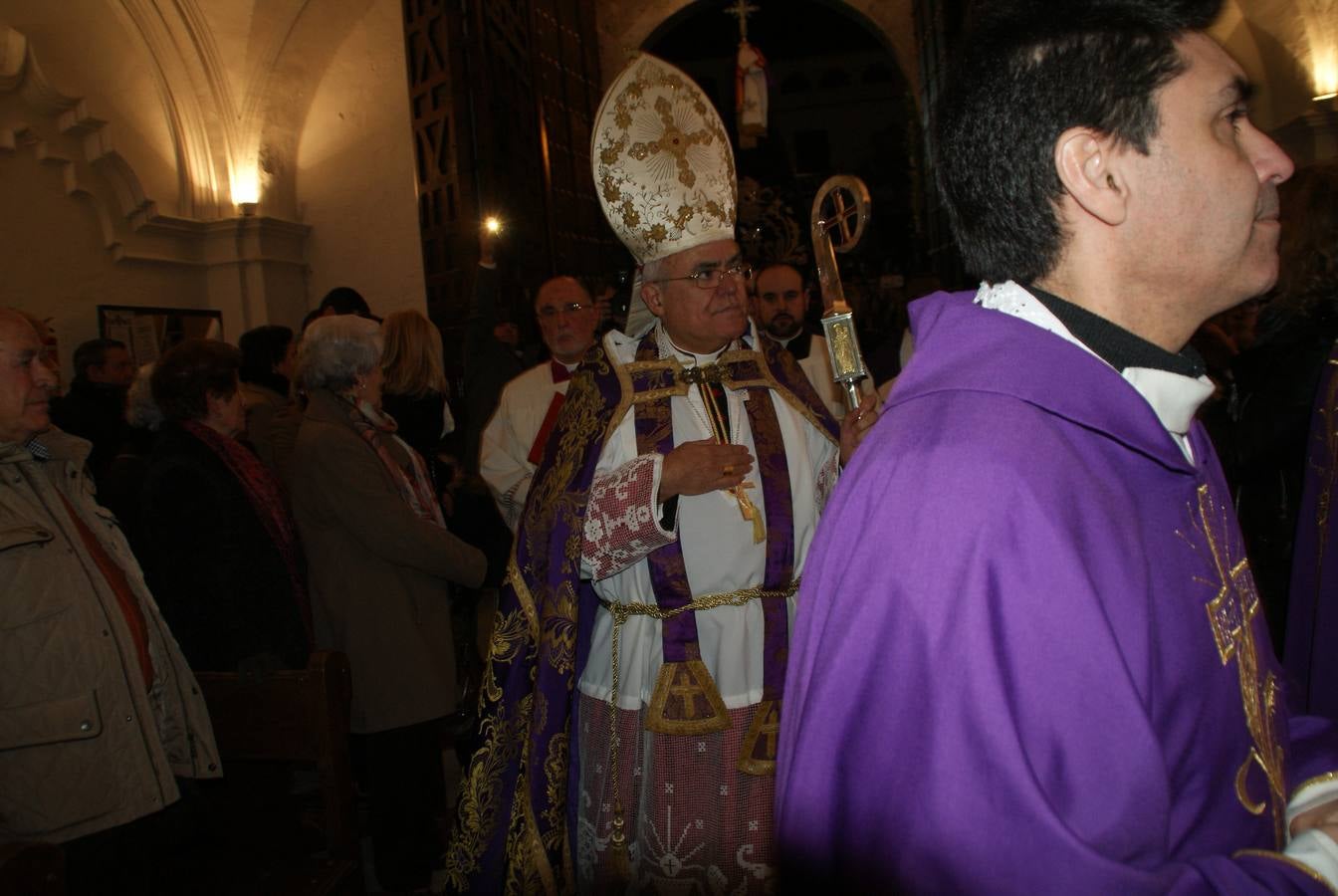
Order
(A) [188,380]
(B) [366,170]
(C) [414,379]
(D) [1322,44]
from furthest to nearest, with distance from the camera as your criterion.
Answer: (B) [366,170] → (D) [1322,44] → (C) [414,379] → (A) [188,380]

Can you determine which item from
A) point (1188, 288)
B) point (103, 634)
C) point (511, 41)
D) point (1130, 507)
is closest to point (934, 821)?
point (1130, 507)

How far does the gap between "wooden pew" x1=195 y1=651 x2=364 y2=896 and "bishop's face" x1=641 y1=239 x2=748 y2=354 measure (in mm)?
1274

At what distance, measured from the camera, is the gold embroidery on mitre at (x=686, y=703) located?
2402mm

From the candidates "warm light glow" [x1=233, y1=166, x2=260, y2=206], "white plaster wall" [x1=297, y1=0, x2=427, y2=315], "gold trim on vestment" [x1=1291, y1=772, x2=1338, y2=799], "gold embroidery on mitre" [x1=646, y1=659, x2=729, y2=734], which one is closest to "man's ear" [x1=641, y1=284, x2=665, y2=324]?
"gold embroidery on mitre" [x1=646, y1=659, x2=729, y2=734]

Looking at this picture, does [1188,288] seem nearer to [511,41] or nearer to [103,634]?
[103,634]

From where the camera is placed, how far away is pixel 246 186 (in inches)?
349

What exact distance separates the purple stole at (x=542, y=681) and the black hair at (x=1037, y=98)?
1.42 m

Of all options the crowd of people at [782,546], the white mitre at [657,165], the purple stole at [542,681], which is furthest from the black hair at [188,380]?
the white mitre at [657,165]

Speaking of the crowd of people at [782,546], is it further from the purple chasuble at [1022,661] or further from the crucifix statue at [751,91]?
the crucifix statue at [751,91]

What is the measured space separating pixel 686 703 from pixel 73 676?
1.49m

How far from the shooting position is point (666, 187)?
288 cm

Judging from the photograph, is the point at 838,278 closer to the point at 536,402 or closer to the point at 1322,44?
the point at 536,402

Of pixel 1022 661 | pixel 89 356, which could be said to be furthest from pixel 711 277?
pixel 89 356

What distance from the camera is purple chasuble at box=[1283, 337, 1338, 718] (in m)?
2.03
